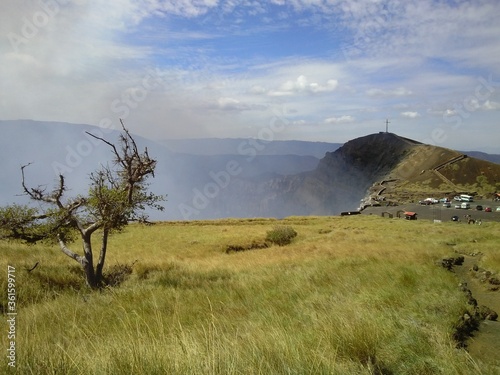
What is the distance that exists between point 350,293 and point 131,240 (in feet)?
104

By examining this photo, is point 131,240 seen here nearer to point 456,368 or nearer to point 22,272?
point 22,272

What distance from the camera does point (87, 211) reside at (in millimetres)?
12969

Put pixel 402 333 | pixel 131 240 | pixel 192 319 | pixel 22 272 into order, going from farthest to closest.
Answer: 1. pixel 131 240
2. pixel 22 272
3. pixel 192 319
4. pixel 402 333

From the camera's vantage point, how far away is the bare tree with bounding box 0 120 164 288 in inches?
476

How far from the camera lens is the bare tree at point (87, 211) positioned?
39.7 feet

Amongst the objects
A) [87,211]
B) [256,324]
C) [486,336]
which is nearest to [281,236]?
[87,211]

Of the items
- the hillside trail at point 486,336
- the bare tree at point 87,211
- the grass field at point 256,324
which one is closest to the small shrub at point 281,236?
the grass field at point 256,324

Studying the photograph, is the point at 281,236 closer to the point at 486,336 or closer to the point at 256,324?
the point at 486,336

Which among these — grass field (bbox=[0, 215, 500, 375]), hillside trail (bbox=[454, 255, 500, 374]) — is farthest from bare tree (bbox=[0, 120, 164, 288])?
hillside trail (bbox=[454, 255, 500, 374])

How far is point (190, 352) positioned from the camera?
352cm

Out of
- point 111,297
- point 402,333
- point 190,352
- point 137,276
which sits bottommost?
point 137,276

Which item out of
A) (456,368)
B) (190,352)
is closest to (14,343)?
(190,352)

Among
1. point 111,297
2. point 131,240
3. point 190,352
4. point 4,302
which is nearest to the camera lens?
point 190,352

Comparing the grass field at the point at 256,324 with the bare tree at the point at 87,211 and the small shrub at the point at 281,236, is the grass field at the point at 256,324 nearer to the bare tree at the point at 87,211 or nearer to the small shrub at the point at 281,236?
the bare tree at the point at 87,211
